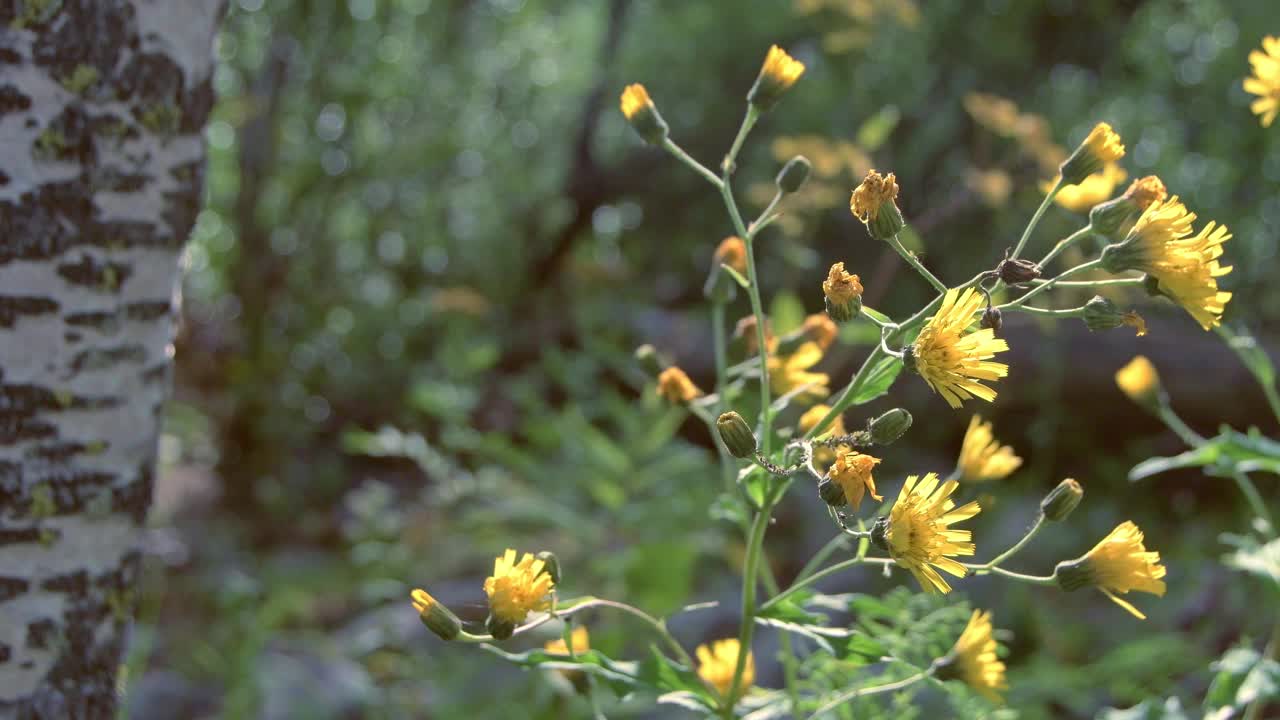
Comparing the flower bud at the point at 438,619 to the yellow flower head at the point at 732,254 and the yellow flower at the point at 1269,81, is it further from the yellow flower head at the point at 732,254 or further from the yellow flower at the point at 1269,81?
the yellow flower at the point at 1269,81

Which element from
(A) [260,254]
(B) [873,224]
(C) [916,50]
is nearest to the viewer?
(B) [873,224]

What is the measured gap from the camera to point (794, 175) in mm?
961

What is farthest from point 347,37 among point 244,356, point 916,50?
point 916,50

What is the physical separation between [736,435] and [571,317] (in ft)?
10.2

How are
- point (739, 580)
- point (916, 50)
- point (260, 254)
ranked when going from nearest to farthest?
point (739, 580), point (260, 254), point (916, 50)

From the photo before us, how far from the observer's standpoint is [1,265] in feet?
3.04

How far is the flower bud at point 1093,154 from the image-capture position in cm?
82

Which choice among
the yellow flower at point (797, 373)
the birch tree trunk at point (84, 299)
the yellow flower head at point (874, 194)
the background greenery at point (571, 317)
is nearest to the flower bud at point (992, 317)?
the yellow flower head at point (874, 194)

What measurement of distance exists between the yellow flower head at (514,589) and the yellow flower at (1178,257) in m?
0.47

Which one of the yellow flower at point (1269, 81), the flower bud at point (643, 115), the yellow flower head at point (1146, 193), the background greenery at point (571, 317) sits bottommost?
the background greenery at point (571, 317)

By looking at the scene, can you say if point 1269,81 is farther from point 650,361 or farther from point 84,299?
point 84,299

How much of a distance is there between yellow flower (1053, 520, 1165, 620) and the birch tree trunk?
846 mm

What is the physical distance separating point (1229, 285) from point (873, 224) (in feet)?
8.18

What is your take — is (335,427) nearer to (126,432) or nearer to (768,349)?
(126,432)
